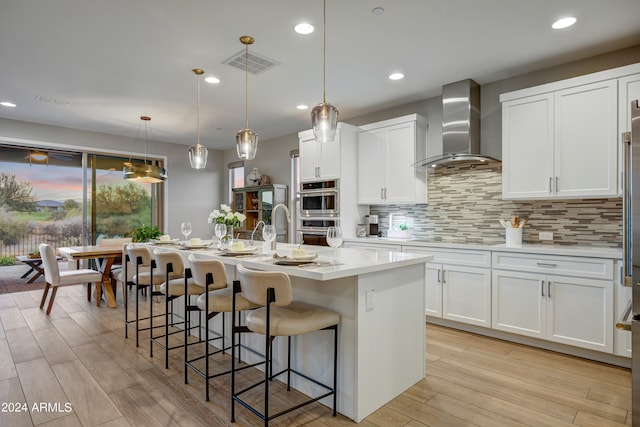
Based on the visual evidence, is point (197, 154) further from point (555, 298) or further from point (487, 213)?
point (555, 298)

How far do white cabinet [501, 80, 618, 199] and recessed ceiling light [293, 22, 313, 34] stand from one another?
83.6 inches

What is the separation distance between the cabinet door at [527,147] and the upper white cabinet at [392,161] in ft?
3.31

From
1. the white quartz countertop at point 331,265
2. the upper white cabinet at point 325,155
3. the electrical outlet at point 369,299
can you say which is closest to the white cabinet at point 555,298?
the white quartz countertop at point 331,265

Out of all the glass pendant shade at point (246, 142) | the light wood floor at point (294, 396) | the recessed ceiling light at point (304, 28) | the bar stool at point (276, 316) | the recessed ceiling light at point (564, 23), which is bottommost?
the light wood floor at point (294, 396)

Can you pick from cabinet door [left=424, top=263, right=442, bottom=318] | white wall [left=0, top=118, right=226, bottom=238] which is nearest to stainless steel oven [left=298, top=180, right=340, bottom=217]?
cabinet door [left=424, top=263, right=442, bottom=318]

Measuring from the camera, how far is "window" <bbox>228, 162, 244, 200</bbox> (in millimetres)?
7836

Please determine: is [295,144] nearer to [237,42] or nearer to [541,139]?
[237,42]

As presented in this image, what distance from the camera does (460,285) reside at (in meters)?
3.66

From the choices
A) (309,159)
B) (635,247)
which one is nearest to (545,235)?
(635,247)

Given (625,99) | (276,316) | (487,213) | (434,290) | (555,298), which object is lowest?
(434,290)

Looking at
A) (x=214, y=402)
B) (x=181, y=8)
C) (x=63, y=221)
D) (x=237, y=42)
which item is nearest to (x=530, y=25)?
(x=237, y=42)

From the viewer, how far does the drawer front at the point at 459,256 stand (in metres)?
3.49

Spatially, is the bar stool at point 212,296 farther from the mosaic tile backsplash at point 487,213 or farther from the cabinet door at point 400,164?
the mosaic tile backsplash at point 487,213

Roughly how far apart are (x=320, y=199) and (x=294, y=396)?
9.68 feet
